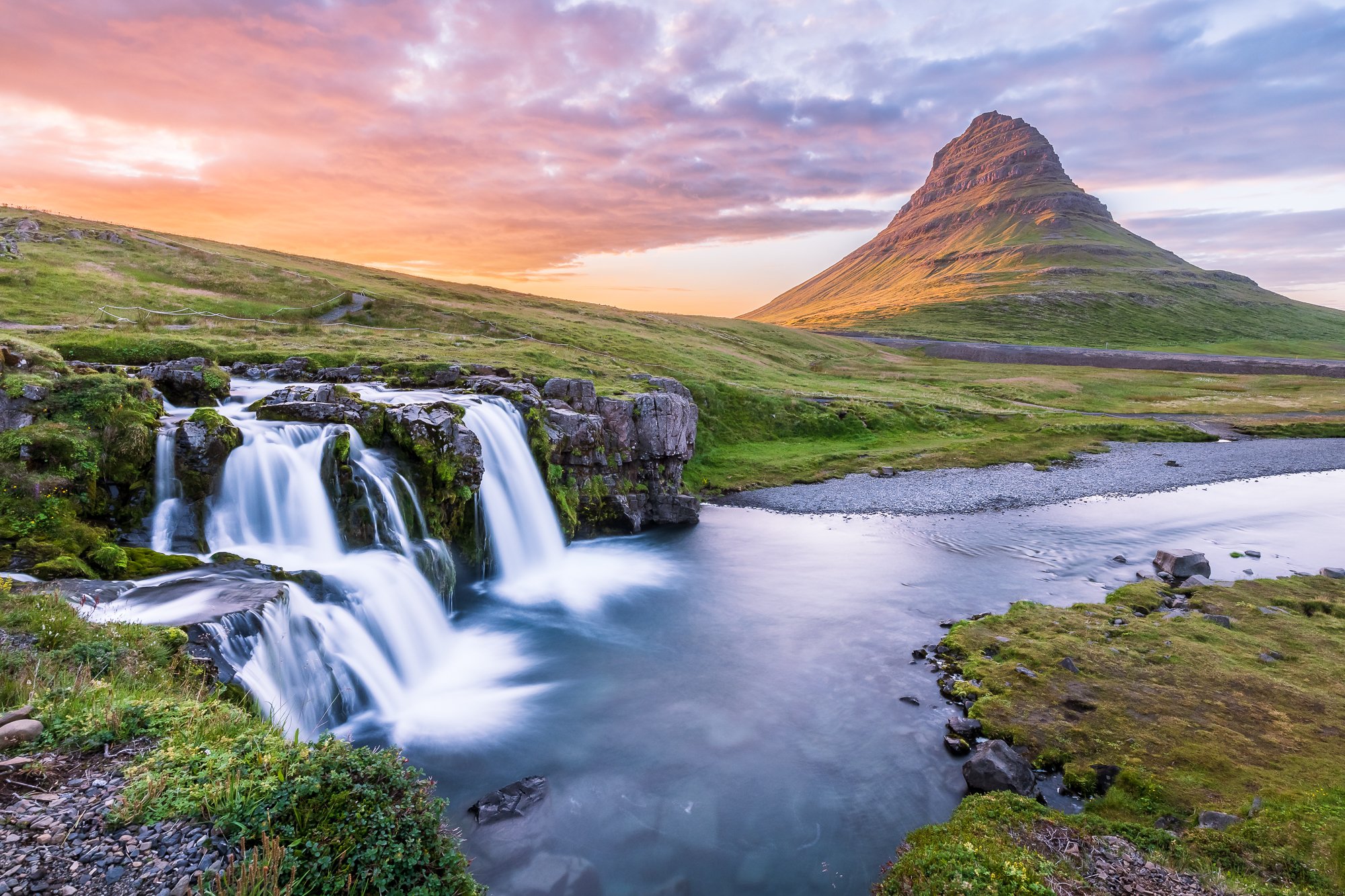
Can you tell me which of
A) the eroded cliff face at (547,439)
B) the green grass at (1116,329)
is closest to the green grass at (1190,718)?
the eroded cliff face at (547,439)

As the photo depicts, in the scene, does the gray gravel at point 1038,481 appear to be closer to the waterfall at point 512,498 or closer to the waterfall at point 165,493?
the waterfall at point 512,498

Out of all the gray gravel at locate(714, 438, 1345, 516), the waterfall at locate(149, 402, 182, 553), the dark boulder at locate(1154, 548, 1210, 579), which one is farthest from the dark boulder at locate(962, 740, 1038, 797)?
the gray gravel at locate(714, 438, 1345, 516)

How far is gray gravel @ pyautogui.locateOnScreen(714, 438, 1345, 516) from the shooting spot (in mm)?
41250

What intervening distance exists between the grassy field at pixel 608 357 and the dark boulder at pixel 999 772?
31634 mm

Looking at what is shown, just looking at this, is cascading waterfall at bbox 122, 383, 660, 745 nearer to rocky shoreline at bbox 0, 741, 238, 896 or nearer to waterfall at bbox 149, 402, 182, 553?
waterfall at bbox 149, 402, 182, 553

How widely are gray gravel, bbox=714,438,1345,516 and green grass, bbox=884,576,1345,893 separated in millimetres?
17239

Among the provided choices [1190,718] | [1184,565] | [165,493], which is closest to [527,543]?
[165,493]

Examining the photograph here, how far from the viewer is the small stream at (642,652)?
13.3 meters

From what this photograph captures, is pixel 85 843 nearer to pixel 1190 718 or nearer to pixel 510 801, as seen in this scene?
pixel 510 801

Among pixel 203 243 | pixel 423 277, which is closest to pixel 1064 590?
pixel 203 243

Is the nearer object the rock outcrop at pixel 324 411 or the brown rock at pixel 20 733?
the brown rock at pixel 20 733

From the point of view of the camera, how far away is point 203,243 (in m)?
94.9

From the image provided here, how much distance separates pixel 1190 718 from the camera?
15.7m

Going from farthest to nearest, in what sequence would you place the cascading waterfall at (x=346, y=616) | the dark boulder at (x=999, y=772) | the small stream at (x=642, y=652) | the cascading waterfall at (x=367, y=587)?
the cascading waterfall at (x=367, y=587), the cascading waterfall at (x=346, y=616), the dark boulder at (x=999, y=772), the small stream at (x=642, y=652)
